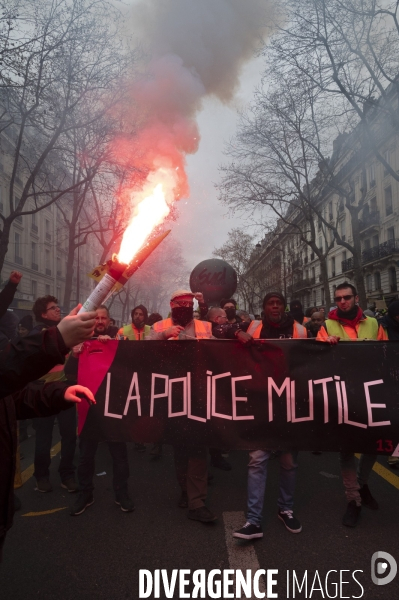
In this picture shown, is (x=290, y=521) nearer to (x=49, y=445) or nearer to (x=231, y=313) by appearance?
(x=49, y=445)

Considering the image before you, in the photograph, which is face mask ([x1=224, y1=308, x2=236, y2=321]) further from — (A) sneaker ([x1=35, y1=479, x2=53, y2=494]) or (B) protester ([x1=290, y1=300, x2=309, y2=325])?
(A) sneaker ([x1=35, y1=479, x2=53, y2=494])

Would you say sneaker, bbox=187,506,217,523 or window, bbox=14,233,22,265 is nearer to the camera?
sneaker, bbox=187,506,217,523

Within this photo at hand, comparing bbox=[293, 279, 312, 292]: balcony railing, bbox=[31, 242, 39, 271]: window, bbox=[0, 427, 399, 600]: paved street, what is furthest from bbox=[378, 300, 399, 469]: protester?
bbox=[293, 279, 312, 292]: balcony railing

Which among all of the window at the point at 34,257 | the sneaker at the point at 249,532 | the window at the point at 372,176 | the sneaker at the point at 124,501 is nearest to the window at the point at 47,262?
the window at the point at 34,257

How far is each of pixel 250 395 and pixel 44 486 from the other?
2.52 metres

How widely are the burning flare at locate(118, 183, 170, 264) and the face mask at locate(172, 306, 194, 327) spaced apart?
142 centimetres

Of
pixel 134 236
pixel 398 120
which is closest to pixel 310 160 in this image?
pixel 398 120

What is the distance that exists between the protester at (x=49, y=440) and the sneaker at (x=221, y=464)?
1.71 meters

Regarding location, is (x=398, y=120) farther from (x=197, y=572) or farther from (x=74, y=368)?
(x=197, y=572)

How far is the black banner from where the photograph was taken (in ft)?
11.8

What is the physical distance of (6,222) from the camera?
13.4 meters

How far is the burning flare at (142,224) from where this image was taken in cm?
190

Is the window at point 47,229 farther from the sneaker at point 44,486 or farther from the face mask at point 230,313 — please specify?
the sneaker at point 44,486

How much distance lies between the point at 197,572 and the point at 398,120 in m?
13.7
